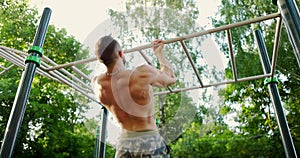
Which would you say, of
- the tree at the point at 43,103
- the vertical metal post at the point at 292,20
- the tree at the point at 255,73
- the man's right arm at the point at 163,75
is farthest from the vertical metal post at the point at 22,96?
the tree at the point at 255,73

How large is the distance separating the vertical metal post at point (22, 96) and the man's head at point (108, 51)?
929mm

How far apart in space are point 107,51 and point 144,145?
0.65 metres

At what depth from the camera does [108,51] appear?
1976mm

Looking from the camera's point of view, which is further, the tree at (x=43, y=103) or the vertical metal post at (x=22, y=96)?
the tree at (x=43, y=103)

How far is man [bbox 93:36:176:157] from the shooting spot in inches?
75.4

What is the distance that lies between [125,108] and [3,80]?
30.6 ft

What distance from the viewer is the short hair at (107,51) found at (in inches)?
77.8

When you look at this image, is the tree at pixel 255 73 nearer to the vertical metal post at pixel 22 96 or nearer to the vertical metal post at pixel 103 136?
the vertical metal post at pixel 103 136

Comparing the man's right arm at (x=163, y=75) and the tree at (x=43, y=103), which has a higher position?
the tree at (x=43, y=103)

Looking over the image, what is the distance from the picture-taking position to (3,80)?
33.0 ft

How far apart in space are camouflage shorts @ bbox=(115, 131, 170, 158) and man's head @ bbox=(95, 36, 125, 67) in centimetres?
49

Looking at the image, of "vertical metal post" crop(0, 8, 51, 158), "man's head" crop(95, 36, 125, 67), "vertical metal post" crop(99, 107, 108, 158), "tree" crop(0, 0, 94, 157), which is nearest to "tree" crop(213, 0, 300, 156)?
"tree" crop(0, 0, 94, 157)

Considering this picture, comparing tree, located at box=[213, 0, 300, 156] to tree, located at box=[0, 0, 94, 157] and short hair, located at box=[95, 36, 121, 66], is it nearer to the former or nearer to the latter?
tree, located at box=[0, 0, 94, 157]

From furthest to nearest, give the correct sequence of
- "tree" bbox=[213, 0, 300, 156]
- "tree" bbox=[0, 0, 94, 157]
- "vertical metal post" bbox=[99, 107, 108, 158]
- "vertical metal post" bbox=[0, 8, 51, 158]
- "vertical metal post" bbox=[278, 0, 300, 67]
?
"tree" bbox=[213, 0, 300, 156] → "tree" bbox=[0, 0, 94, 157] → "vertical metal post" bbox=[99, 107, 108, 158] → "vertical metal post" bbox=[0, 8, 51, 158] → "vertical metal post" bbox=[278, 0, 300, 67]
